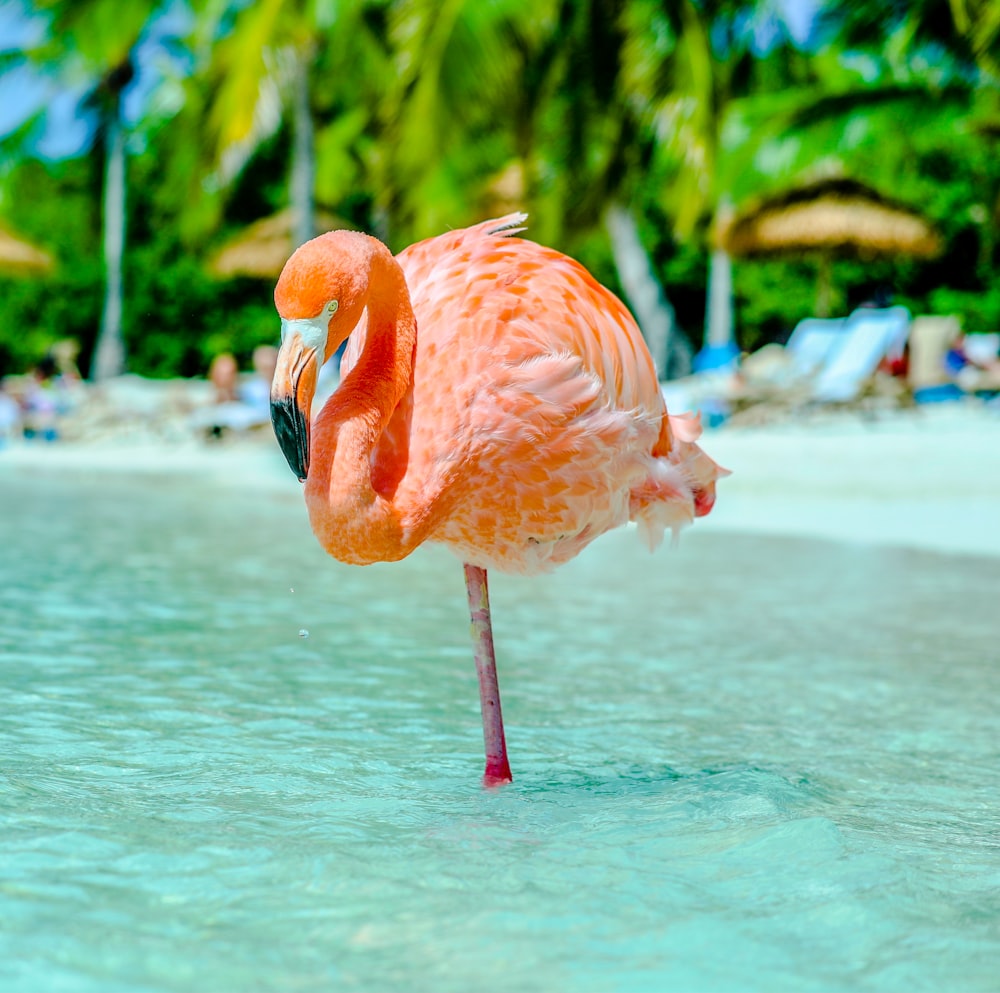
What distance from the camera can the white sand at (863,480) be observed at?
30.0 feet

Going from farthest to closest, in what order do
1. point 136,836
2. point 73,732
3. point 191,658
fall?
point 191,658
point 73,732
point 136,836

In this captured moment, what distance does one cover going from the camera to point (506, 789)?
11.9 ft

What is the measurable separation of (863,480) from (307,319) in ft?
26.9

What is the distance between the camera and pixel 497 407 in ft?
11.0

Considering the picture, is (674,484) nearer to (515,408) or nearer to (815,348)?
(515,408)

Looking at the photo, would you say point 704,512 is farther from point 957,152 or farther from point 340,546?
point 957,152

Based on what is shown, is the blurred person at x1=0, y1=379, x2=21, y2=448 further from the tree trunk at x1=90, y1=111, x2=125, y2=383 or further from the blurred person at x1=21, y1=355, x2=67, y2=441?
the tree trunk at x1=90, y1=111, x2=125, y2=383

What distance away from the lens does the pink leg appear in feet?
12.0

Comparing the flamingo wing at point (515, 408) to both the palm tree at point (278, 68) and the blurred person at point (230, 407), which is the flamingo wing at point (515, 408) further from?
the blurred person at point (230, 407)

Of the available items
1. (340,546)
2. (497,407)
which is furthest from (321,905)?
(497,407)

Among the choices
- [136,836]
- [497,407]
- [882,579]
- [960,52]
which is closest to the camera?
[136,836]

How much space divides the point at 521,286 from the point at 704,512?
1081 mm

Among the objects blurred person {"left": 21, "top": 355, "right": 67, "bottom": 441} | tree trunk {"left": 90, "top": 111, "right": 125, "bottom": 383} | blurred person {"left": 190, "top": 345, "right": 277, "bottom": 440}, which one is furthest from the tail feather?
tree trunk {"left": 90, "top": 111, "right": 125, "bottom": 383}

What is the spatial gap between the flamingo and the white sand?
497 cm
